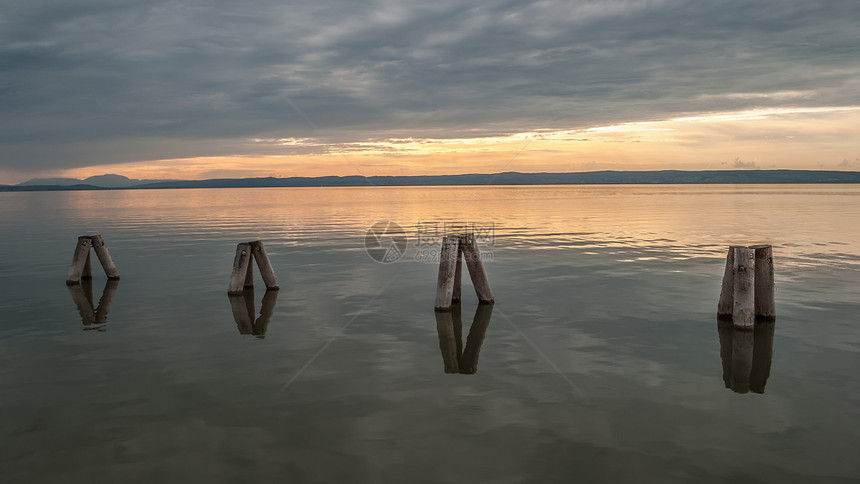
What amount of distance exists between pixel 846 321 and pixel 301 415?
40.4ft

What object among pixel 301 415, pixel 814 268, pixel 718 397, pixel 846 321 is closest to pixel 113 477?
pixel 301 415

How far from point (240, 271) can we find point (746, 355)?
13213 mm

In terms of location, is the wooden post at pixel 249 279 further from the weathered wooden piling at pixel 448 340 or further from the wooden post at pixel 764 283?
the wooden post at pixel 764 283

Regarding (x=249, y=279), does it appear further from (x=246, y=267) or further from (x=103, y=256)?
(x=103, y=256)

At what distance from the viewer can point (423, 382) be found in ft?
31.7

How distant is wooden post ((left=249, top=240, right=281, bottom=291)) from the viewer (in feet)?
57.9

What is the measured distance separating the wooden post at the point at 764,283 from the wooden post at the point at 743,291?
29 centimetres

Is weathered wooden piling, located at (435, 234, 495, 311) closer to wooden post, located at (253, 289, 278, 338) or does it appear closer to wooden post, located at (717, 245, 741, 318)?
wooden post, located at (253, 289, 278, 338)

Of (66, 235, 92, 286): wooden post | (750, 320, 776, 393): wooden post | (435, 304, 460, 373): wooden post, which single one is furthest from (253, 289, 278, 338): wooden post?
(750, 320, 776, 393): wooden post

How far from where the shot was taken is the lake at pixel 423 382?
270 inches

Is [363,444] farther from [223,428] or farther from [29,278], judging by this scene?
[29,278]

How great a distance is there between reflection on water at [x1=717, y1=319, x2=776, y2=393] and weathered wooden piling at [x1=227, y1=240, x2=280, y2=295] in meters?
12.5
